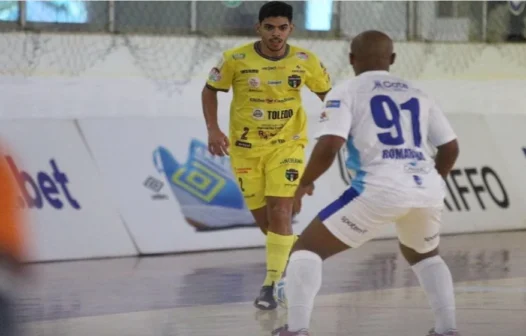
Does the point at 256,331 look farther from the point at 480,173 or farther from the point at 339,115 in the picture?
Answer: the point at 480,173

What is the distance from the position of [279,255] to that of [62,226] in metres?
3.30

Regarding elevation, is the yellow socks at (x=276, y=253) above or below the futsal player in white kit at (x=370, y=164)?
below

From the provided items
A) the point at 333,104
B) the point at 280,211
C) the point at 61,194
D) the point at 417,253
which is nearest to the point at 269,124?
the point at 280,211

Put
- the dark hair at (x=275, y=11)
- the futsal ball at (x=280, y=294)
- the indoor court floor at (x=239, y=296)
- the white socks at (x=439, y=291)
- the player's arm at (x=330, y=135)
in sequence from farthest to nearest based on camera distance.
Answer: the dark hair at (x=275, y=11) < the futsal ball at (x=280, y=294) < the indoor court floor at (x=239, y=296) < the white socks at (x=439, y=291) < the player's arm at (x=330, y=135)

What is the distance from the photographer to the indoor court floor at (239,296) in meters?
7.06

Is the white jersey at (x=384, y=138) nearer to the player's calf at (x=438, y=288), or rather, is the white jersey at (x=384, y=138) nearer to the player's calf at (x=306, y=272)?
the player's calf at (x=306, y=272)

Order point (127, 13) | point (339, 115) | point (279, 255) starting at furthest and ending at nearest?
point (127, 13) → point (279, 255) → point (339, 115)

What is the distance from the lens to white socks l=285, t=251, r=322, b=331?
19.4 ft

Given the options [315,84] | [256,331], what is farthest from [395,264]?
[256,331]

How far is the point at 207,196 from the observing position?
37.7ft

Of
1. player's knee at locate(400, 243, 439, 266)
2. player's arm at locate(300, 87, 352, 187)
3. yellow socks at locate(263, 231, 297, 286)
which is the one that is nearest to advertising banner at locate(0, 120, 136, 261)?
yellow socks at locate(263, 231, 297, 286)

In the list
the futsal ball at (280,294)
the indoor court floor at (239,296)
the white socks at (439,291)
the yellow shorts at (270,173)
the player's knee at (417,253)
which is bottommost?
the indoor court floor at (239,296)

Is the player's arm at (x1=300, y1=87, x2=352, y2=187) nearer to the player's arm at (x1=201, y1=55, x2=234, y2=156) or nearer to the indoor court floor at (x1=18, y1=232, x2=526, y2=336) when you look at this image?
the indoor court floor at (x1=18, y1=232, x2=526, y2=336)

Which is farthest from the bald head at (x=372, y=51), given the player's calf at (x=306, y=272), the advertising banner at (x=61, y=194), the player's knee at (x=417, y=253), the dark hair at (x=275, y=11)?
the advertising banner at (x=61, y=194)
